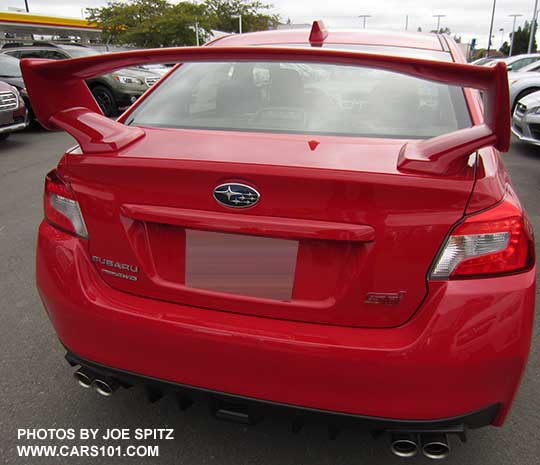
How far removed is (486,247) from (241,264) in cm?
73

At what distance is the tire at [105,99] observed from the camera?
1165 cm

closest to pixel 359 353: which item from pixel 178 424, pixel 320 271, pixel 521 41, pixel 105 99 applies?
pixel 320 271

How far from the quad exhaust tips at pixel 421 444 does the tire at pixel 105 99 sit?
450 inches

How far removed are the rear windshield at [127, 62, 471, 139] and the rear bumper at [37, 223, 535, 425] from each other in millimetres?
711

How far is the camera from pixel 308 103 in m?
2.06

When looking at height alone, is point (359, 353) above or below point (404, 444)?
above

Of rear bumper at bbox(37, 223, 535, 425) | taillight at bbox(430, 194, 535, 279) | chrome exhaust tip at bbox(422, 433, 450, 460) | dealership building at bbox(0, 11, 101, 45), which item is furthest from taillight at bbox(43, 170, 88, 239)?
dealership building at bbox(0, 11, 101, 45)

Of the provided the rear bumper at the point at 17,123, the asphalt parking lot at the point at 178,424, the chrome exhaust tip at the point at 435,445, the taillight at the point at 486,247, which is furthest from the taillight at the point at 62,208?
the rear bumper at the point at 17,123

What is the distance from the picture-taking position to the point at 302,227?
1.43 metres

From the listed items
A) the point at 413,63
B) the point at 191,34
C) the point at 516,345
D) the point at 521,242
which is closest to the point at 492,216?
the point at 521,242

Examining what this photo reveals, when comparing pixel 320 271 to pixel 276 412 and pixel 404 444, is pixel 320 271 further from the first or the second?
pixel 404 444

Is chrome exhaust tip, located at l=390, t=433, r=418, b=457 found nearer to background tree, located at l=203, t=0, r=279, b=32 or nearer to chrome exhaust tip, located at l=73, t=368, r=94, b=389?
chrome exhaust tip, located at l=73, t=368, r=94, b=389

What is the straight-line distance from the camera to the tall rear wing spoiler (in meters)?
1.35

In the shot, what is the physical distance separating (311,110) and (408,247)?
0.83 m
